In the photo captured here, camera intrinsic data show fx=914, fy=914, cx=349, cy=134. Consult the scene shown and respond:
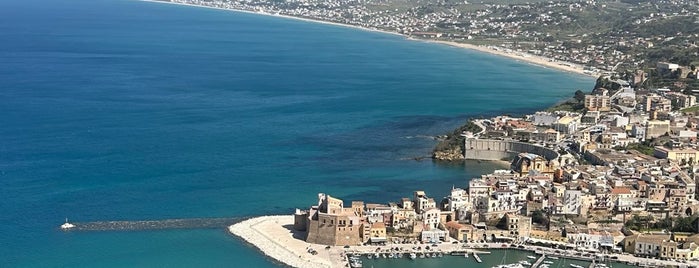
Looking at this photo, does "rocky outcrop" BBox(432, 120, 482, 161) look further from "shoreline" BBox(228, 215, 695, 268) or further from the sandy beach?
"shoreline" BBox(228, 215, 695, 268)

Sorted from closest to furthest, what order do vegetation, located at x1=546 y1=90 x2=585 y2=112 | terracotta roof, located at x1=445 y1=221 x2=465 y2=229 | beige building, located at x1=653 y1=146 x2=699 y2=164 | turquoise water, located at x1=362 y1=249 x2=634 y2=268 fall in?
turquoise water, located at x1=362 y1=249 x2=634 y2=268 → terracotta roof, located at x1=445 y1=221 x2=465 y2=229 → beige building, located at x1=653 y1=146 x2=699 y2=164 → vegetation, located at x1=546 y1=90 x2=585 y2=112

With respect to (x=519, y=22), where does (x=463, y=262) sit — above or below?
below

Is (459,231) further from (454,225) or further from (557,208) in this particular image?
(557,208)

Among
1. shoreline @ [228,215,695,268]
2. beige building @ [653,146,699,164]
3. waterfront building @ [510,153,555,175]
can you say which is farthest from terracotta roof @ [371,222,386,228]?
beige building @ [653,146,699,164]

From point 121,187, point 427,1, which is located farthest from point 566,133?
point 427,1

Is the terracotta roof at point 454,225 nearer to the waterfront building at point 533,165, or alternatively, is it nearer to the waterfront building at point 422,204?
the waterfront building at point 422,204

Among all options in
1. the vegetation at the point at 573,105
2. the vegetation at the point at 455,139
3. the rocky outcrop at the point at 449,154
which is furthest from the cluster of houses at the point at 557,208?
the vegetation at the point at 573,105

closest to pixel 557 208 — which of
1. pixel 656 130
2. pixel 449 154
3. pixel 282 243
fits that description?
pixel 282 243
